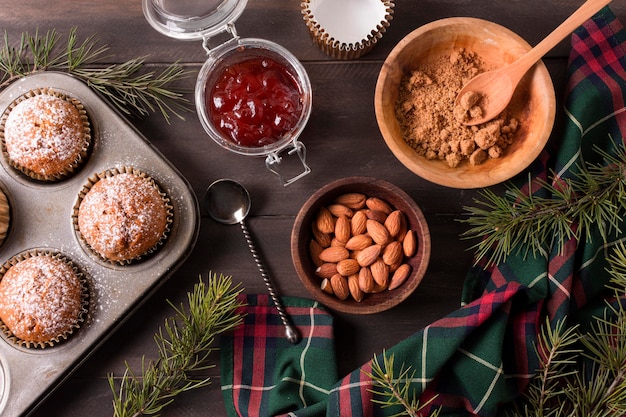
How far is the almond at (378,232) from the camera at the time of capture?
1.39 metres

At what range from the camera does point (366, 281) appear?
1.38 m

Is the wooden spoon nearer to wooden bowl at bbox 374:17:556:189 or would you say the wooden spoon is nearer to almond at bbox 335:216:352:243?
wooden bowl at bbox 374:17:556:189

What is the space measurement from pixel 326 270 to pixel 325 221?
114 mm

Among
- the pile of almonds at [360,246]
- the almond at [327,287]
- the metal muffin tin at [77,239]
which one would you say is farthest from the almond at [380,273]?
the metal muffin tin at [77,239]

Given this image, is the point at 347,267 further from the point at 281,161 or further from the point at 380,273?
the point at 281,161

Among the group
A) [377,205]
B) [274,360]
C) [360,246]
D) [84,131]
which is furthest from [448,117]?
[84,131]

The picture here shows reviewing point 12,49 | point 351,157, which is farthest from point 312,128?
point 12,49

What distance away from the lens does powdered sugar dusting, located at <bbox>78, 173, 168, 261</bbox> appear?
1321mm

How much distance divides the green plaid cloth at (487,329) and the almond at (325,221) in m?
0.19

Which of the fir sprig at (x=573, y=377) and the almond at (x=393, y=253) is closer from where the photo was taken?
the fir sprig at (x=573, y=377)

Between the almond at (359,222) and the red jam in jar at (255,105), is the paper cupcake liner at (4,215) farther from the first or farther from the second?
the almond at (359,222)

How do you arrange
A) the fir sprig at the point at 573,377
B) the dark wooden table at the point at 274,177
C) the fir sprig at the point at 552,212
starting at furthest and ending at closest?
the dark wooden table at the point at 274,177
the fir sprig at the point at 552,212
the fir sprig at the point at 573,377

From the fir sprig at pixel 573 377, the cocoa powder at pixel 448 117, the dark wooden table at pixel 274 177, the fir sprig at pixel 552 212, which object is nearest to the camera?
the fir sprig at pixel 573 377

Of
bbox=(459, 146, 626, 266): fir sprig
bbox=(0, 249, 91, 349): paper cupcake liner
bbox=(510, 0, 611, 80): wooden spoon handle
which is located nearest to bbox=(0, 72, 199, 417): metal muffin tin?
bbox=(0, 249, 91, 349): paper cupcake liner
